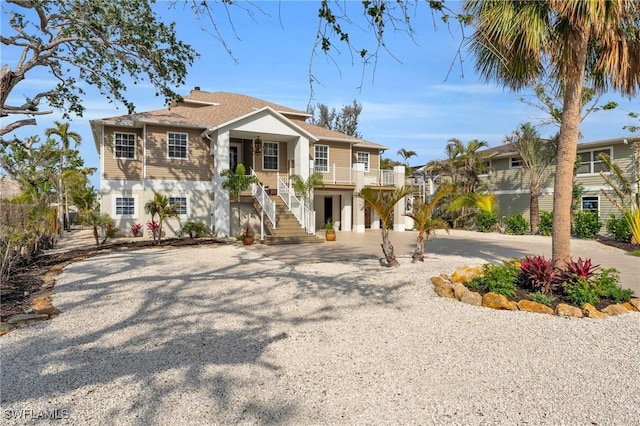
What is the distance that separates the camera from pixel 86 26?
388 inches

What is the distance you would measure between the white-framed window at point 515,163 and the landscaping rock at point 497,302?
23187mm

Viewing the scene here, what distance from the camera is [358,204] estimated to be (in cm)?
2448

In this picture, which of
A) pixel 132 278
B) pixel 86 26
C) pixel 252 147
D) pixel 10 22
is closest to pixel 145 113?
pixel 252 147

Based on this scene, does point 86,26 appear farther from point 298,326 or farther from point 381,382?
point 381,382

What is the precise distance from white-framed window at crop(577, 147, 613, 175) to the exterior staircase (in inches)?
665

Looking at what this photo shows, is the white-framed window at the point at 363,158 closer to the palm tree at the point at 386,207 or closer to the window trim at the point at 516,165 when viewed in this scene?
the window trim at the point at 516,165

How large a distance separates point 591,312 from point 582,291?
1.44 ft

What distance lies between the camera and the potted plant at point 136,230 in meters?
19.0

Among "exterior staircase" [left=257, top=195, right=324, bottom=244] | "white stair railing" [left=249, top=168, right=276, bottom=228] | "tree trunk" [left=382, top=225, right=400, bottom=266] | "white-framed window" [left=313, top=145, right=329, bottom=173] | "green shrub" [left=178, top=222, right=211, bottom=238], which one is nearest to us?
"tree trunk" [left=382, top=225, right=400, bottom=266]

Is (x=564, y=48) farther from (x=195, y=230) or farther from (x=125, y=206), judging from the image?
(x=125, y=206)

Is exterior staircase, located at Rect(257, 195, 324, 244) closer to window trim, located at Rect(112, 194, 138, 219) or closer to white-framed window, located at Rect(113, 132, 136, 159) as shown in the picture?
window trim, located at Rect(112, 194, 138, 219)

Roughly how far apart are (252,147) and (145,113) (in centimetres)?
574

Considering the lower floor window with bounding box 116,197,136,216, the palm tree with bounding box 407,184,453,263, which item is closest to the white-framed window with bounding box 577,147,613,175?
the palm tree with bounding box 407,184,453,263

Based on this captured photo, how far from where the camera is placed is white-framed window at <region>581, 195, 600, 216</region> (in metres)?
22.5
